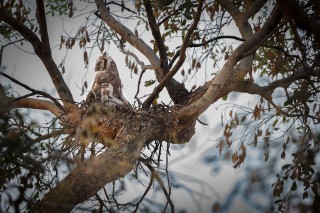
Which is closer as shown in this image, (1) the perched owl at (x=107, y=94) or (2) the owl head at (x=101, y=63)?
(1) the perched owl at (x=107, y=94)

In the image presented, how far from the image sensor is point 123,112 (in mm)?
3465

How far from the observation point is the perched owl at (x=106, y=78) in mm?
4242

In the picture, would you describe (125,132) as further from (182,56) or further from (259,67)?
(259,67)

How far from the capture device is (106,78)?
175 inches

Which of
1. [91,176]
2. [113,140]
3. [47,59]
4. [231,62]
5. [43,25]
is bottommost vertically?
[91,176]

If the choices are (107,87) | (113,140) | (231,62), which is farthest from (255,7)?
(113,140)

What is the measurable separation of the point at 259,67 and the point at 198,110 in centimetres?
259

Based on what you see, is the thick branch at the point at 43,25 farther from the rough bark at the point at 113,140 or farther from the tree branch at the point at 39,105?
the rough bark at the point at 113,140

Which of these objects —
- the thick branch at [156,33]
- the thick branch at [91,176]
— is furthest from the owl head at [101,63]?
the thick branch at [91,176]

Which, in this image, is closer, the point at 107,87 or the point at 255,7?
the point at 255,7

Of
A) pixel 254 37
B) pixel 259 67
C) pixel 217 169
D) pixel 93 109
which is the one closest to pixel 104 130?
pixel 93 109

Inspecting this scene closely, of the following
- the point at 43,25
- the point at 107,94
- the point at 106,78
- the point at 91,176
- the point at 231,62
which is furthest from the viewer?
the point at 106,78

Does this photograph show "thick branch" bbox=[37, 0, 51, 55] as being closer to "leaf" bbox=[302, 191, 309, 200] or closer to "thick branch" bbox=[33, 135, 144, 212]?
"thick branch" bbox=[33, 135, 144, 212]

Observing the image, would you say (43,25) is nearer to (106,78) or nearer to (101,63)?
(106,78)
